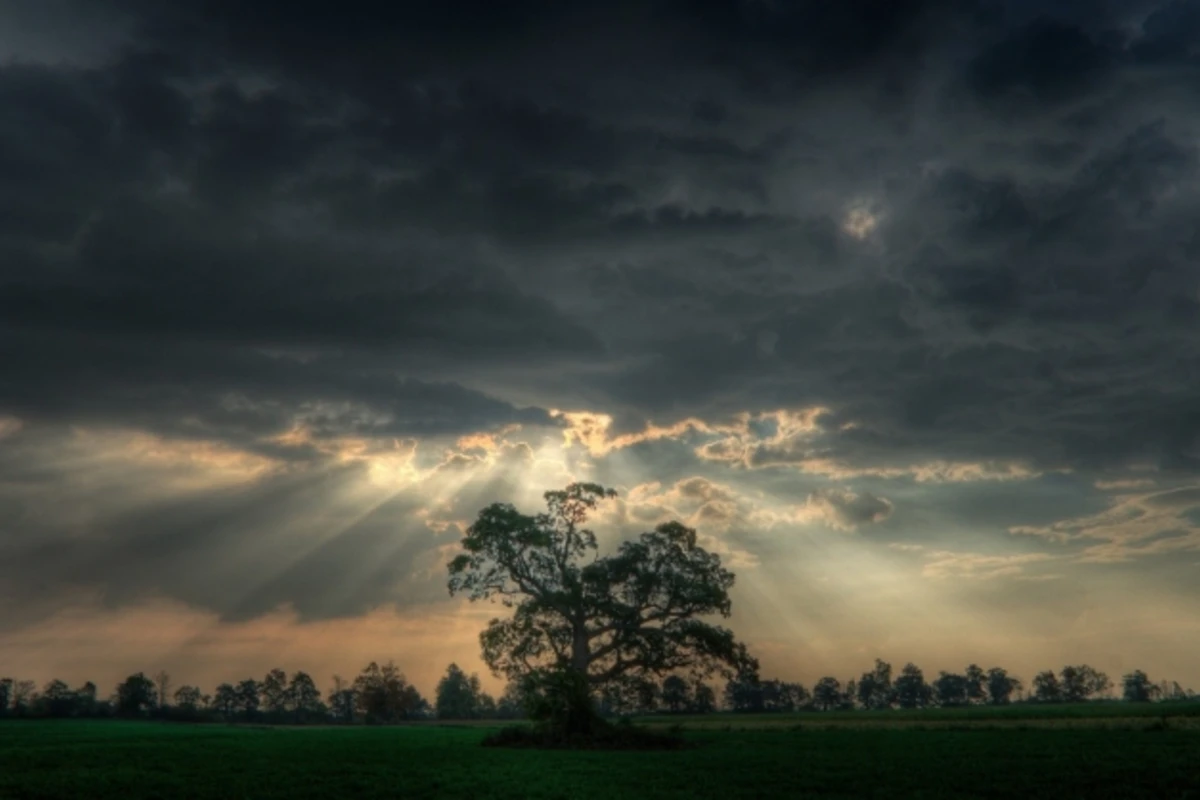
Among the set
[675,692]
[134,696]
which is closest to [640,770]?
[675,692]

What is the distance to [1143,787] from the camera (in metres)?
27.9

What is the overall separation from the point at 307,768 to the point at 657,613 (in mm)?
41080

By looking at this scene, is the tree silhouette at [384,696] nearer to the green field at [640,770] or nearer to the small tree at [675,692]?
the small tree at [675,692]

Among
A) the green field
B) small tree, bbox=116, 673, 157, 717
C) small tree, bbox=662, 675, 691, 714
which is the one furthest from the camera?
small tree, bbox=116, 673, 157, 717

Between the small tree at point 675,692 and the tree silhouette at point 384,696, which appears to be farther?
the tree silhouette at point 384,696

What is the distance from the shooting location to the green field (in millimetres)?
28406

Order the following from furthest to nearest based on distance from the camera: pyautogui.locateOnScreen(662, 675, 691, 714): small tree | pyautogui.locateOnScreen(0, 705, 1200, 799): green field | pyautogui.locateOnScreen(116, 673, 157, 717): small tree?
pyautogui.locateOnScreen(116, 673, 157, 717): small tree < pyautogui.locateOnScreen(662, 675, 691, 714): small tree < pyautogui.locateOnScreen(0, 705, 1200, 799): green field

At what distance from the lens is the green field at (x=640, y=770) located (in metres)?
28.4

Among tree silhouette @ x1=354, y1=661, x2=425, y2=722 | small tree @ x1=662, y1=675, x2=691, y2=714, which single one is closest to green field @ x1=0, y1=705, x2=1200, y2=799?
small tree @ x1=662, y1=675, x2=691, y2=714

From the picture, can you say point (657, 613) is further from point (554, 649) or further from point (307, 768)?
point (307, 768)

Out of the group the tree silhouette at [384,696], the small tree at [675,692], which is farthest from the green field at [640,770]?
the tree silhouette at [384,696]

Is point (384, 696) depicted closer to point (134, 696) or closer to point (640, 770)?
point (134, 696)

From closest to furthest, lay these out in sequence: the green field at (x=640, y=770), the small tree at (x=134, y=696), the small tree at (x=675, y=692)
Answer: the green field at (x=640, y=770), the small tree at (x=675, y=692), the small tree at (x=134, y=696)

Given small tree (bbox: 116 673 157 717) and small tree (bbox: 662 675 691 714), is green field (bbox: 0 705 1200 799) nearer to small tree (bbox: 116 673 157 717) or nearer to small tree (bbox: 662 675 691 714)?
small tree (bbox: 662 675 691 714)
